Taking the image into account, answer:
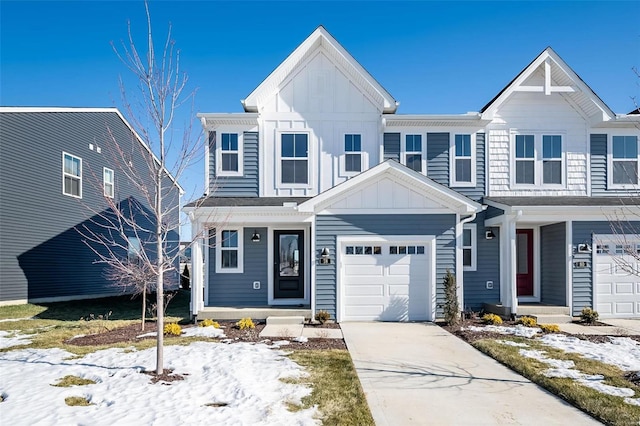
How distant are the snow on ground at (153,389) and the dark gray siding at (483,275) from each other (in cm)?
687

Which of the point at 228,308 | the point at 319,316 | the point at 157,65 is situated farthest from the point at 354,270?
the point at 157,65

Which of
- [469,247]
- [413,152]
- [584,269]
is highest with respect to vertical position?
[413,152]

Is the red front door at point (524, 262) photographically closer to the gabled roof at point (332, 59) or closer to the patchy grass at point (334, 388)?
the gabled roof at point (332, 59)

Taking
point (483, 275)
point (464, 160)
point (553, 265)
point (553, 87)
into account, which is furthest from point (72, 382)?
point (553, 87)

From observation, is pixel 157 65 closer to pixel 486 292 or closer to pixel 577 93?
pixel 486 292

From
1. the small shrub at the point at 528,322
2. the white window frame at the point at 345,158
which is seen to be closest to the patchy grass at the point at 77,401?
the white window frame at the point at 345,158

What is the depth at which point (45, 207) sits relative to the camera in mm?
15094

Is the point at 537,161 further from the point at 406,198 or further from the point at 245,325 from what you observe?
the point at 245,325

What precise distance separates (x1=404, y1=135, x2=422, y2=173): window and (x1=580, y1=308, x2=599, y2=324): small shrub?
5.74m

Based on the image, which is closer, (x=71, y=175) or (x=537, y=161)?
(x=537, y=161)

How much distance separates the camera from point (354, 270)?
10781 millimetres

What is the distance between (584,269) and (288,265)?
27.1ft

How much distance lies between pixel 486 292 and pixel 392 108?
616 centimetres

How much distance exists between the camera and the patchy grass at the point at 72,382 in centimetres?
569
